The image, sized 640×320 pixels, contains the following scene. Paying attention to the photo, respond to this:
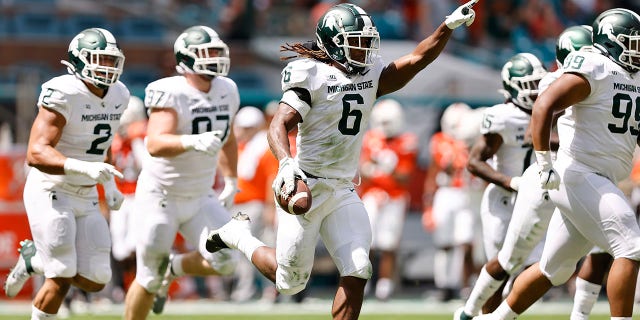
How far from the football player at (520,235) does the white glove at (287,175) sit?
6.33 ft

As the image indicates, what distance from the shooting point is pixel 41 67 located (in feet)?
45.9

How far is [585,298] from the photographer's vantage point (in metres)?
6.56

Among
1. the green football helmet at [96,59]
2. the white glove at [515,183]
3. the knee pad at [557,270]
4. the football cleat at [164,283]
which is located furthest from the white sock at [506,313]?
the green football helmet at [96,59]

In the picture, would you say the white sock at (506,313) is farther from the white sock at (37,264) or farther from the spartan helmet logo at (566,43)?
the white sock at (37,264)

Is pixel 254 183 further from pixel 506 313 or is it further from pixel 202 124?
pixel 506 313

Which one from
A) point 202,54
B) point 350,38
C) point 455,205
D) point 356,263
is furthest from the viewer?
point 455,205

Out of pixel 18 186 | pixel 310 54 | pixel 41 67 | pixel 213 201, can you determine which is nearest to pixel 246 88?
pixel 41 67

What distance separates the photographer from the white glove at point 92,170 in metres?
6.48

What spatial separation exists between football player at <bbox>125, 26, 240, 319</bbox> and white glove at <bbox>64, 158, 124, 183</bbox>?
69 centimetres

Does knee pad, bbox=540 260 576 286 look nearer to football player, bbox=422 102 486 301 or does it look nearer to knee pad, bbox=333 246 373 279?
knee pad, bbox=333 246 373 279

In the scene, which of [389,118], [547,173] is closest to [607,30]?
[547,173]

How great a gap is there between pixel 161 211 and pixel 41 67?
7139 millimetres

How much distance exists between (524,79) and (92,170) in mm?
2839

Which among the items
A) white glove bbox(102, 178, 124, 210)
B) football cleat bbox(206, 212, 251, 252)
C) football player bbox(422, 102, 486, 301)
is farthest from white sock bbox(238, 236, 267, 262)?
football player bbox(422, 102, 486, 301)
